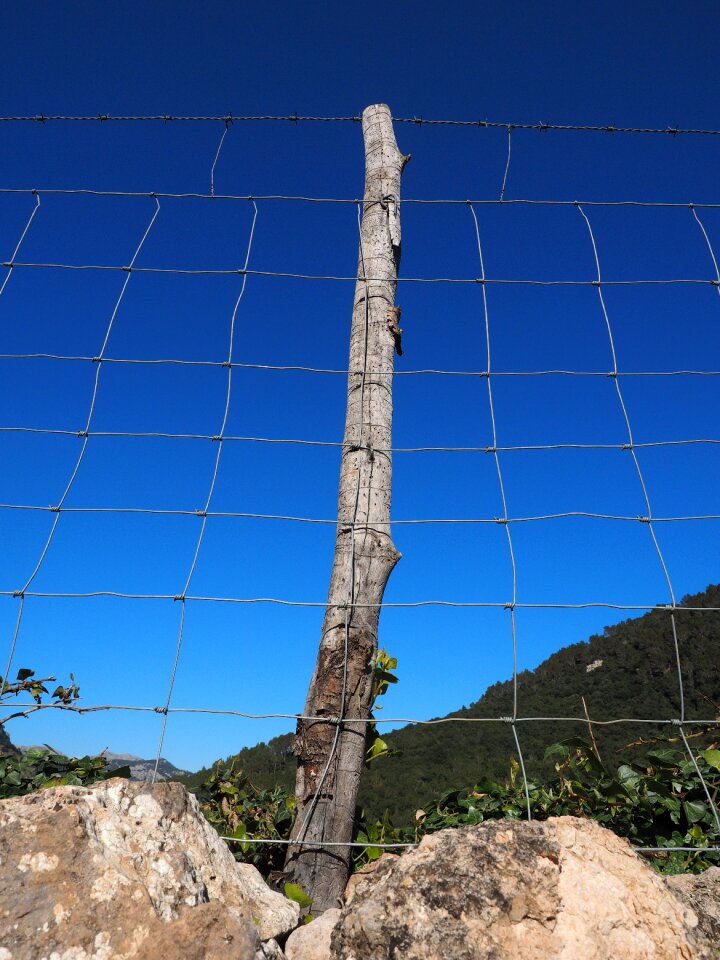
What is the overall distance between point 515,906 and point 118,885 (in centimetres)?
63

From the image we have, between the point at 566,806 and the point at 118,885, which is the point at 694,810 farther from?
the point at 118,885

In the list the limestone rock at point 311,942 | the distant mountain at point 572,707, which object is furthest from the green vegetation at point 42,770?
the distant mountain at point 572,707

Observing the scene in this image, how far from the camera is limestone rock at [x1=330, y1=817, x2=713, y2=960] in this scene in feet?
3.52

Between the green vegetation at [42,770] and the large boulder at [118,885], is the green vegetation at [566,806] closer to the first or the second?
the green vegetation at [42,770]

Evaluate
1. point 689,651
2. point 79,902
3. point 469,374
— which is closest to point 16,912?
point 79,902

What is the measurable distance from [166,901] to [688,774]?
183 cm

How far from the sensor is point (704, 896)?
48.9 inches

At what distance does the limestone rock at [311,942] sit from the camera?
123 cm

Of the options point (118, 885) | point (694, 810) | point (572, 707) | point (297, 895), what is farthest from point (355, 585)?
point (572, 707)

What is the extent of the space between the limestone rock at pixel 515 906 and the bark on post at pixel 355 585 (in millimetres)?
524

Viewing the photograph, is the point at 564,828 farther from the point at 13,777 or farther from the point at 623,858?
the point at 13,777

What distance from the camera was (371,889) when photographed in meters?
1.18

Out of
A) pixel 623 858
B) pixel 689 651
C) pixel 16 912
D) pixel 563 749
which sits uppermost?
pixel 689 651

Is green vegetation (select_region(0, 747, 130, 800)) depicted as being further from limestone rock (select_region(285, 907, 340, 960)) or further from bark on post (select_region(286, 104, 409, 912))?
limestone rock (select_region(285, 907, 340, 960))
